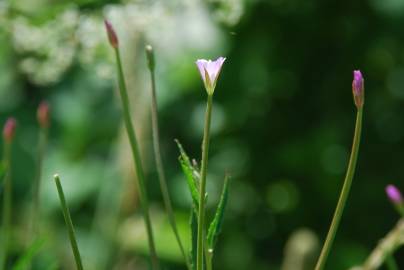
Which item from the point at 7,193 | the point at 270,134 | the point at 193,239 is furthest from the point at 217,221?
the point at 270,134

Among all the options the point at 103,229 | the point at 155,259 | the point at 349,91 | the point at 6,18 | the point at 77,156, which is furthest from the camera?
the point at 77,156

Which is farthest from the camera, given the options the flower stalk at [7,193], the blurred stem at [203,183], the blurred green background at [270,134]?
the blurred green background at [270,134]

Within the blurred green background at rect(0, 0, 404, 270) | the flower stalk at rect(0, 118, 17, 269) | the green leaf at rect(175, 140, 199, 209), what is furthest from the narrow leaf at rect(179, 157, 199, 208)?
the blurred green background at rect(0, 0, 404, 270)

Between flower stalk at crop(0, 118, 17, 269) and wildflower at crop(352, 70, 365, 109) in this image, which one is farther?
flower stalk at crop(0, 118, 17, 269)

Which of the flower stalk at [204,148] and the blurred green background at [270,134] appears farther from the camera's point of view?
the blurred green background at [270,134]

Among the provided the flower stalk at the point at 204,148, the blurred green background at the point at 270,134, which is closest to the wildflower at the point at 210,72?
the flower stalk at the point at 204,148

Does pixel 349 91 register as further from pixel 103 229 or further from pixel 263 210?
pixel 103 229

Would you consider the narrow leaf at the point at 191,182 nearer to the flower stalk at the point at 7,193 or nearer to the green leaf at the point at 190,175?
the green leaf at the point at 190,175

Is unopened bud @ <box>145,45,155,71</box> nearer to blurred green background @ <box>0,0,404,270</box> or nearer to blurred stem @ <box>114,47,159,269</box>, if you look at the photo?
blurred stem @ <box>114,47,159,269</box>

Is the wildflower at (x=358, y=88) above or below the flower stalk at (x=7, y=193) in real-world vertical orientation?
above

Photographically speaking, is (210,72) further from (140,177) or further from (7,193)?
(7,193)

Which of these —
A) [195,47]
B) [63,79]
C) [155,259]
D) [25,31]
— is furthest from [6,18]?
[63,79]
